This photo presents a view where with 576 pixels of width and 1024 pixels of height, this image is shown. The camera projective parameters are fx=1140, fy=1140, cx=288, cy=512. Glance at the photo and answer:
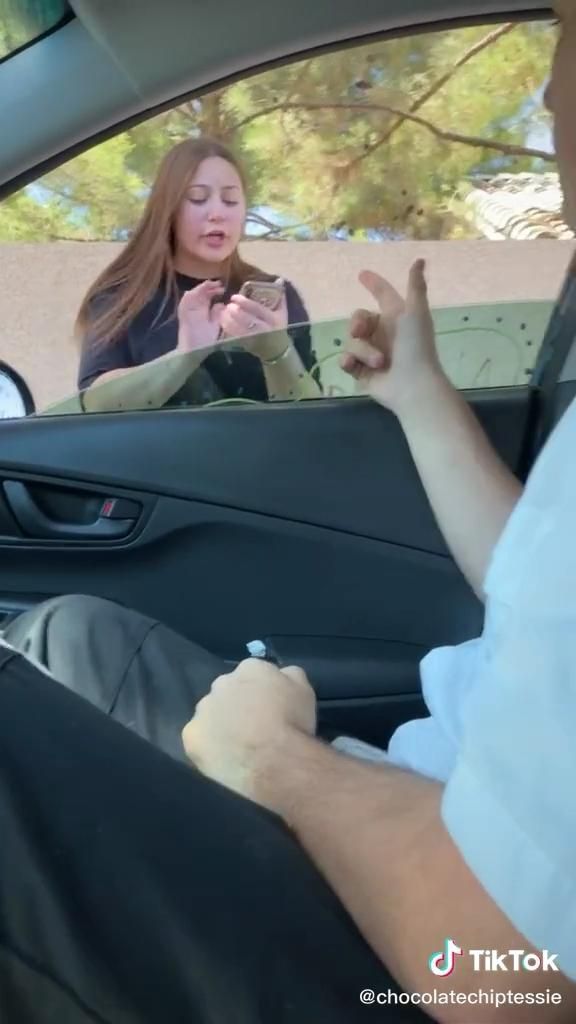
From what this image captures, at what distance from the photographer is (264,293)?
2129 millimetres

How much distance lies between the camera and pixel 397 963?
69 centimetres

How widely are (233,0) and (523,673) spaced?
1189mm

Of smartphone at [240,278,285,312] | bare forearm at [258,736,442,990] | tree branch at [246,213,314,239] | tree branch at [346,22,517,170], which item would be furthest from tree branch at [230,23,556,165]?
bare forearm at [258,736,442,990]

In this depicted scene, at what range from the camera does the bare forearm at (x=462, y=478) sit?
52.5 inches

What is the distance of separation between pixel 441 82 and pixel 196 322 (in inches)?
23.4

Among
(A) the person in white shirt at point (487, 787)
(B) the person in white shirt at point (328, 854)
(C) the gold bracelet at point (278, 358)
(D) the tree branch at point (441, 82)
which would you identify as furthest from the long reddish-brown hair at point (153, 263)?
(B) the person in white shirt at point (328, 854)

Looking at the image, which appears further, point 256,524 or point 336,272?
point 336,272

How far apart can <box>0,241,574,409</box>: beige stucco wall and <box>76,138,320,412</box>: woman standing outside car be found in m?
0.07

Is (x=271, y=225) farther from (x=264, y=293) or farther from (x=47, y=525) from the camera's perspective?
(x=47, y=525)

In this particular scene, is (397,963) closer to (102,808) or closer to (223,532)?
(102,808)

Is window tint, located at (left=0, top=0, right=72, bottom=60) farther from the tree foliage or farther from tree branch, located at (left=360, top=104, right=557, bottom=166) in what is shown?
tree branch, located at (left=360, top=104, right=557, bottom=166)

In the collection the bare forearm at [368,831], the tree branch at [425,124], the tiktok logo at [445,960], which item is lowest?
the tiktok logo at [445,960]

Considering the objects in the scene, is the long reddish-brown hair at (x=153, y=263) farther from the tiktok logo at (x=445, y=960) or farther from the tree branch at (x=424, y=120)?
the tiktok logo at (x=445, y=960)

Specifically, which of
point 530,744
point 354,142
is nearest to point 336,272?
point 354,142
